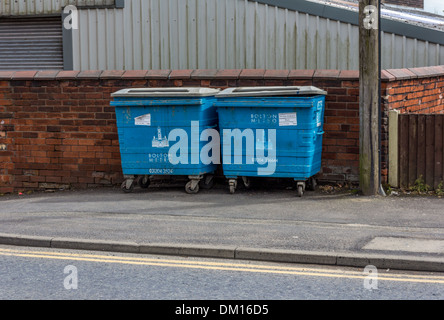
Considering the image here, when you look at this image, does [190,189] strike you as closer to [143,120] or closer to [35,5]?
[143,120]

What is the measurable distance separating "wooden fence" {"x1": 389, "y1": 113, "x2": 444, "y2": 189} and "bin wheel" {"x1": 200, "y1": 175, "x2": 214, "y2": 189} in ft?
8.71

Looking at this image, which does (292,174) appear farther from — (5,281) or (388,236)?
(5,281)

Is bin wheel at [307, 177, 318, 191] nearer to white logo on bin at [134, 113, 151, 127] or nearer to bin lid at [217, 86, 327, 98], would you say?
bin lid at [217, 86, 327, 98]

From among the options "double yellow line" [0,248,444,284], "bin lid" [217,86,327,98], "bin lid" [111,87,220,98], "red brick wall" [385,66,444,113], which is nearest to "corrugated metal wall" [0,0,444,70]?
"red brick wall" [385,66,444,113]

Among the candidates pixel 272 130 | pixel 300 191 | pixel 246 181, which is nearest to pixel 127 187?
pixel 246 181

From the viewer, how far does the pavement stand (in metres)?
7.27

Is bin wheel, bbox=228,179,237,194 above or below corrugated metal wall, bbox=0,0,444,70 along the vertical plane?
below

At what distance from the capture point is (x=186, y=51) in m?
14.4

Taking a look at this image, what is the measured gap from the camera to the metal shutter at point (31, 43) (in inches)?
602

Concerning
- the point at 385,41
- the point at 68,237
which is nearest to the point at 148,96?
the point at 68,237

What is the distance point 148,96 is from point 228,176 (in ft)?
5.36

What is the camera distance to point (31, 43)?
51.0ft

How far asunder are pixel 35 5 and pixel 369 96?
27.0ft

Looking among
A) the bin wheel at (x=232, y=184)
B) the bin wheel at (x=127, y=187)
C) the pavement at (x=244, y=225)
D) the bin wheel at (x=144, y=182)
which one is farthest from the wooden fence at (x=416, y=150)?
the bin wheel at (x=127, y=187)
